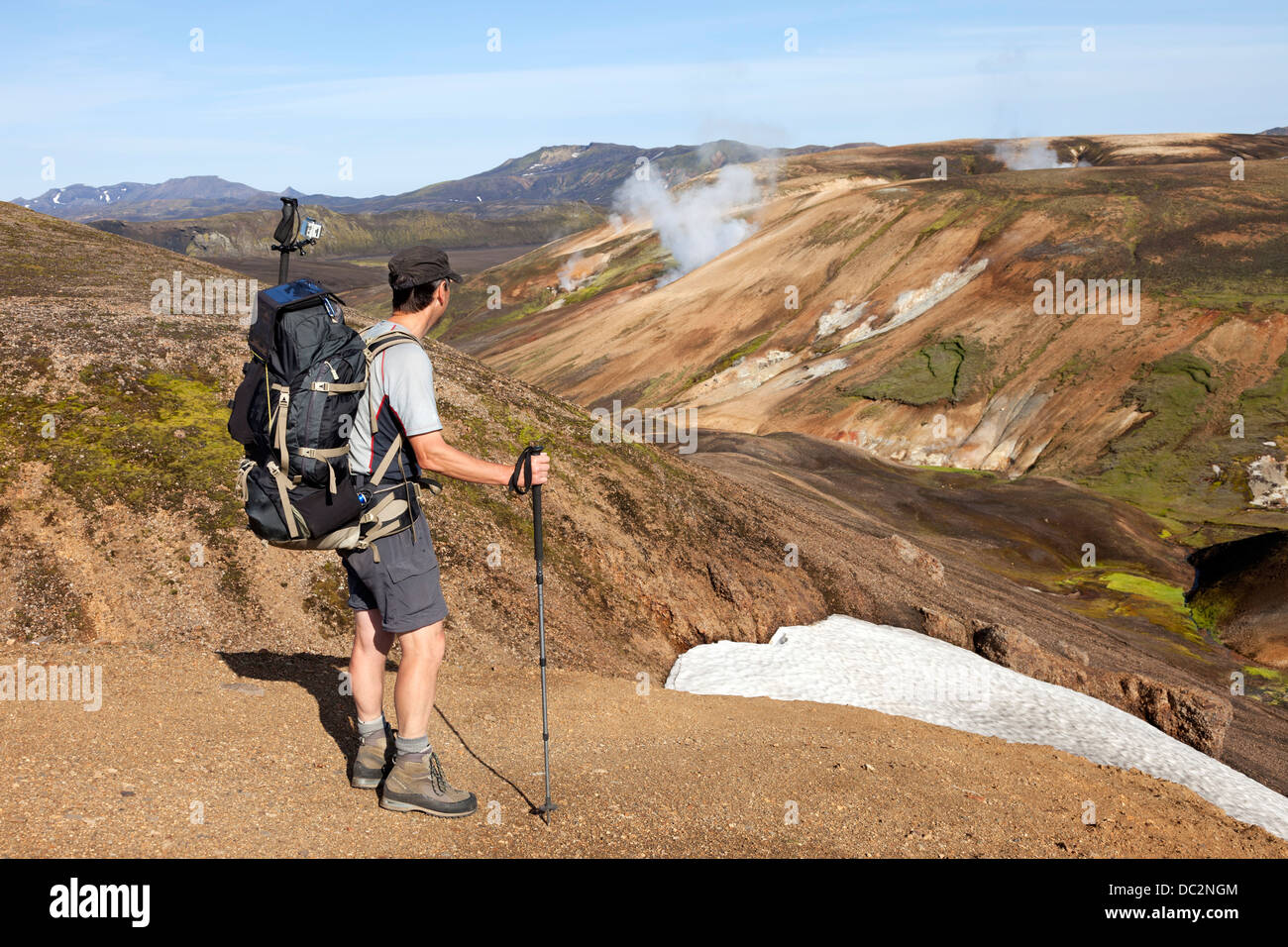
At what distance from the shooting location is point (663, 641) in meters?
14.1

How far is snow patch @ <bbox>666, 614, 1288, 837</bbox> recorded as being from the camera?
528 inches

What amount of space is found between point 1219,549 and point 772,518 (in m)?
26.6

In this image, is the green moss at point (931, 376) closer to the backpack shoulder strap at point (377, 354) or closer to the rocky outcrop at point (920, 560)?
the rocky outcrop at point (920, 560)

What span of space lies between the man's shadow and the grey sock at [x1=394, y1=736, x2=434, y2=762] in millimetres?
856

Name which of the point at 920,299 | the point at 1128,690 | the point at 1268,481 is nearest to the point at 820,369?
the point at 920,299

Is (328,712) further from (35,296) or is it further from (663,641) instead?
(35,296)

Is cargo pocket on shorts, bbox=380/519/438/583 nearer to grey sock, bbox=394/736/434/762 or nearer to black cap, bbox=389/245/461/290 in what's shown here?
grey sock, bbox=394/736/434/762

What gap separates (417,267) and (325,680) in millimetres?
4485

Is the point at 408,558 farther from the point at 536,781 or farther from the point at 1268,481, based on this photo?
the point at 1268,481

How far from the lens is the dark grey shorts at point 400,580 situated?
5836mm

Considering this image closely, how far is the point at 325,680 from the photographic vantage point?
340 inches

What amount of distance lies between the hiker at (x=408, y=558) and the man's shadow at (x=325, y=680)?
788 millimetres

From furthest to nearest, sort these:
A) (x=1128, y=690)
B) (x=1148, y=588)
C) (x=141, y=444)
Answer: (x=1148, y=588) → (x=1128, y=690) → (x=141, y=444)

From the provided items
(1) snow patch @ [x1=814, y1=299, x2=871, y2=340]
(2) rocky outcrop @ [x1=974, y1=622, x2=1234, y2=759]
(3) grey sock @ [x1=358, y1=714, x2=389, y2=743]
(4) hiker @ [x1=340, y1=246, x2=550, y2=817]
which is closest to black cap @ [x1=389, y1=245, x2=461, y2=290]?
(4) hiker @ [x1=340, y1=246, x2=550, y2=817]
